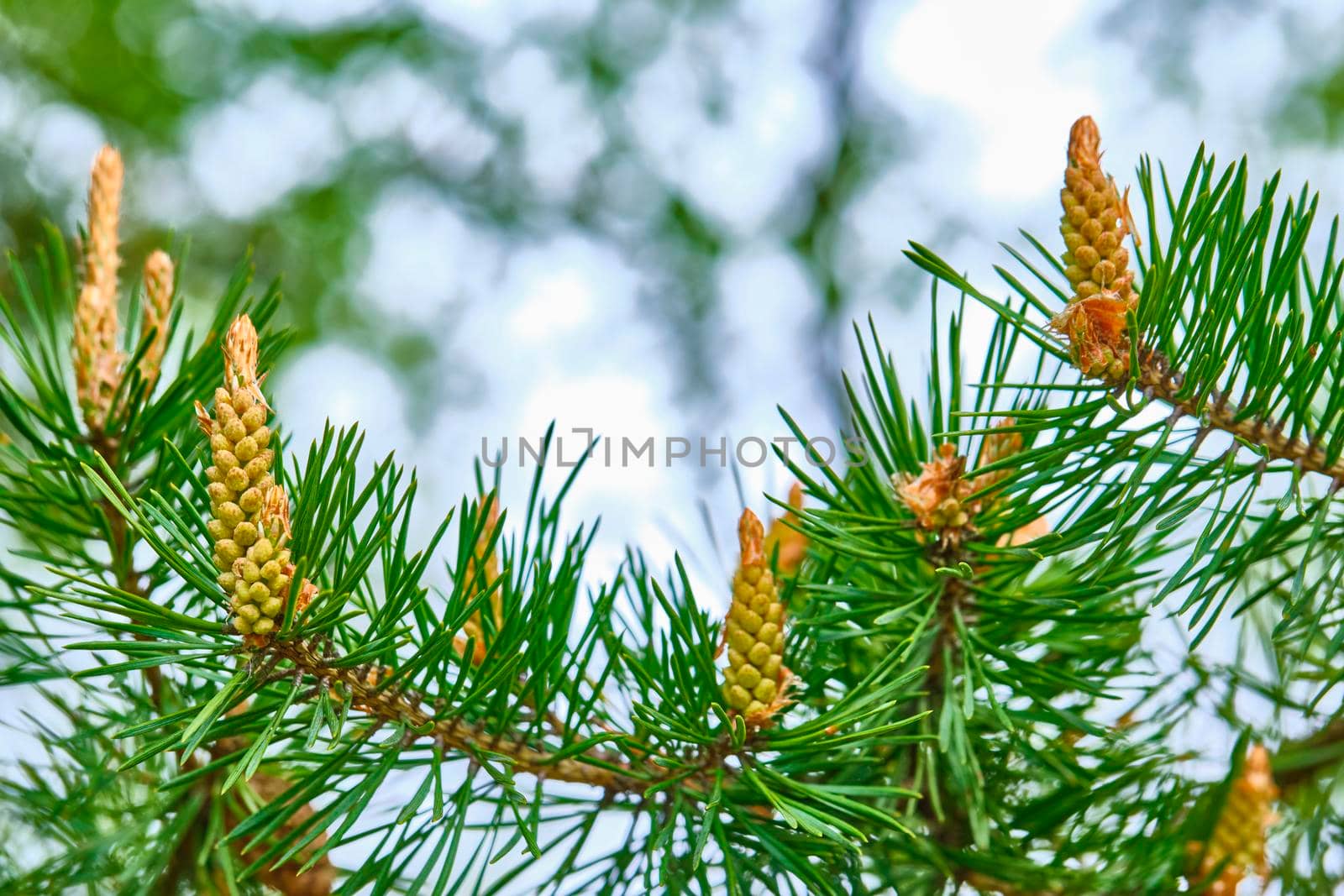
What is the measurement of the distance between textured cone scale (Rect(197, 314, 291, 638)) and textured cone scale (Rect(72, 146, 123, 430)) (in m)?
0.16

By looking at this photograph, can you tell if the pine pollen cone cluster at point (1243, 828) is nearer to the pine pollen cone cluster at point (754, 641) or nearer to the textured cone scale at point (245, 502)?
the pine pollen cone cluster at point (754, 641)

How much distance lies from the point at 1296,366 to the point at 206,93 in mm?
1749

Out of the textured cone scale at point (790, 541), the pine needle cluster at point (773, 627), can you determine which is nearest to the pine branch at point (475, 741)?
the pine needle cluster at point (773, 627)

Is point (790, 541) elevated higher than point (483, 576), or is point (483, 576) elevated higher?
point (790, 541)

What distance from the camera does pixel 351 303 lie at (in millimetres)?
1862

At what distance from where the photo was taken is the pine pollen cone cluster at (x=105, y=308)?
1.30 ft

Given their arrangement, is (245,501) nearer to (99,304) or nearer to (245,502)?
(245,502)

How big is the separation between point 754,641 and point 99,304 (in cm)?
27

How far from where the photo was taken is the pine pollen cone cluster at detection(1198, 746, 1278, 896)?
0.34 m

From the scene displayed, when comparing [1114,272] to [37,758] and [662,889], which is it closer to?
[662,889]

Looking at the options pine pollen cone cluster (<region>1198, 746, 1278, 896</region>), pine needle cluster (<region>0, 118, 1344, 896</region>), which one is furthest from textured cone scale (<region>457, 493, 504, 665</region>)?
pine pollen cone cluster (<region>1198, 746, 1278, 896</region>)

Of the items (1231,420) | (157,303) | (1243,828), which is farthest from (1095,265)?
(157,303)

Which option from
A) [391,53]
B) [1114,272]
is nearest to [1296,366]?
[1114,272]

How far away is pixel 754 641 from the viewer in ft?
1.09
